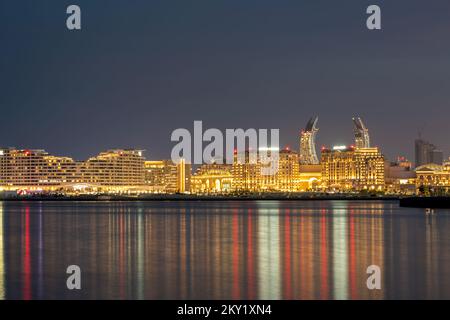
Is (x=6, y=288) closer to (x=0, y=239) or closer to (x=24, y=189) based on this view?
(x=0, y=239)

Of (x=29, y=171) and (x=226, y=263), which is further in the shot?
(x=29, y=171)

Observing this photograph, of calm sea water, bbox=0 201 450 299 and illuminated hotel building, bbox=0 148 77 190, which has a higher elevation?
illuminated hotel building, bbox=0 148 77 190

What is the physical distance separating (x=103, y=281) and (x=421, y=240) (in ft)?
64.2

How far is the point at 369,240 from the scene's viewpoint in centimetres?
3794

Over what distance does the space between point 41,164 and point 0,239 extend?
522ft

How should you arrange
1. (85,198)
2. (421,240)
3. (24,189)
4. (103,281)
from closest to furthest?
1. (103,281)
2. (421,240)
3. (85,198)
4. (24,189)

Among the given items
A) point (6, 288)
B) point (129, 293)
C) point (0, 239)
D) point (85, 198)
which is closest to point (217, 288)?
point (129, 293)

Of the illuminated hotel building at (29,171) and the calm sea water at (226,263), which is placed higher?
the illuminated hotel building at (29,171)

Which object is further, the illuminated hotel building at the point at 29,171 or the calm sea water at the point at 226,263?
the illuminated hotel building at the point at 29,171

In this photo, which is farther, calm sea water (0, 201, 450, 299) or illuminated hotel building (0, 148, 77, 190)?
illuminated hotel building (0, 148, 77, 190)

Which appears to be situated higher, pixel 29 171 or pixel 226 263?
pixel 29 171
